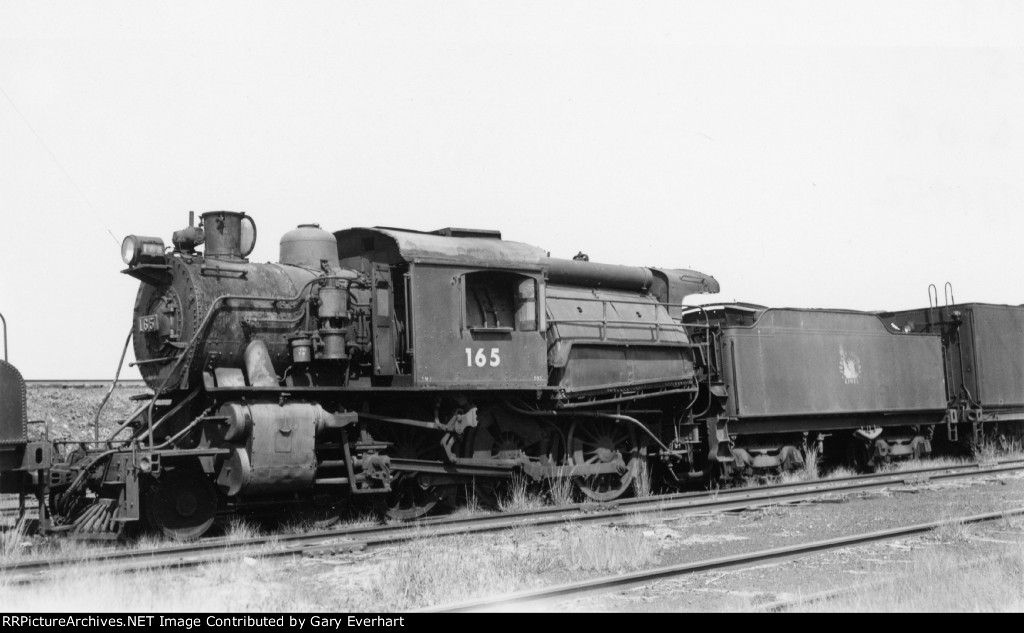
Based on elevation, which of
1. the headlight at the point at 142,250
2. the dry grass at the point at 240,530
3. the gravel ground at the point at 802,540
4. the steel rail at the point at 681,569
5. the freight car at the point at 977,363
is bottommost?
the gravel ground at the point at 802,540

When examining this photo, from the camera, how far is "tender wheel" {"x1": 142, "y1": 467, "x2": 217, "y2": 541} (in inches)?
401

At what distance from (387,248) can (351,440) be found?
236 centimetres

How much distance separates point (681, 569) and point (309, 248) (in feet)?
20.9

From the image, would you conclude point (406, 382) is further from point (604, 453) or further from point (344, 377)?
point (604, 453)

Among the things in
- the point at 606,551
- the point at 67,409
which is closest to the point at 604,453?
the point at 606,551

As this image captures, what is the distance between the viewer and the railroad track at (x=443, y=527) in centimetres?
824

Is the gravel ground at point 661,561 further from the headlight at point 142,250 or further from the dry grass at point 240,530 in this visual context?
the headlight at point 142,250

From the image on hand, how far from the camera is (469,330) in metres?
11.4

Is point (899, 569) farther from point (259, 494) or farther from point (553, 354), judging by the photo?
point (259, 494)

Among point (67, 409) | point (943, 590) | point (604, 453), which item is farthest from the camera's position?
point (67, 409)

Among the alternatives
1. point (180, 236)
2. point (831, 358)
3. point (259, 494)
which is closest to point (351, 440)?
point (259, 494)

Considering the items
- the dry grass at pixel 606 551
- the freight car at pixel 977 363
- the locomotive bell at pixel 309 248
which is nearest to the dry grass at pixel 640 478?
the dry grass at pixel 606 551

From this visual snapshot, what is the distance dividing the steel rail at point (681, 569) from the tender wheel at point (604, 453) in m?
4.54

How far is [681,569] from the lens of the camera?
7.67 meters
